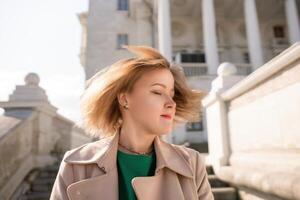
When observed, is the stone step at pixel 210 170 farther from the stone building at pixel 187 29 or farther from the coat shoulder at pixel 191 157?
the stone building at pixel 187 29

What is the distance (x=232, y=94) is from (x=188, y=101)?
328 cm

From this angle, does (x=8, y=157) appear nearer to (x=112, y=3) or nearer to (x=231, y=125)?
(x=231, y=125)

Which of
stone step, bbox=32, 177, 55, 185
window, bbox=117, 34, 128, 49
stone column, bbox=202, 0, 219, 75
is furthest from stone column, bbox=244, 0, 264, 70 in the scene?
stone step, bbox=32, 177, 55, 185

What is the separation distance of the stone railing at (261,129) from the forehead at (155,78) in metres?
1.71

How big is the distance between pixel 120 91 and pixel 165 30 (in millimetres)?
16196

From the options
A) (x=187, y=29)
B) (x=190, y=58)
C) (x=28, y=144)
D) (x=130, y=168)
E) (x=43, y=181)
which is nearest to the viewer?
(x=130, y=168)

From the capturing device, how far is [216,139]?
5965 mm

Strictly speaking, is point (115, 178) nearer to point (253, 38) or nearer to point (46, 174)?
point (46, 174)

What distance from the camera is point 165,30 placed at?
58.0 ft

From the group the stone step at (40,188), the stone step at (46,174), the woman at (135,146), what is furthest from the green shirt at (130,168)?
the stone step at (46,174)

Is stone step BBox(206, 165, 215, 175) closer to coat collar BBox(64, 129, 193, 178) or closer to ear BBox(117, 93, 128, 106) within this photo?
coat collar BBox(64, 129, 193, 178)

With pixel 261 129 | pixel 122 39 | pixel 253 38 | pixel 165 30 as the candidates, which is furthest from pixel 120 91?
pixel 122 39

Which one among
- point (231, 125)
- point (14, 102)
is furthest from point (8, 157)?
point (231, 125)

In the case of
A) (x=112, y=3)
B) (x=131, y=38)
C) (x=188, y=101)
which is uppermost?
(x=112, y=3)
